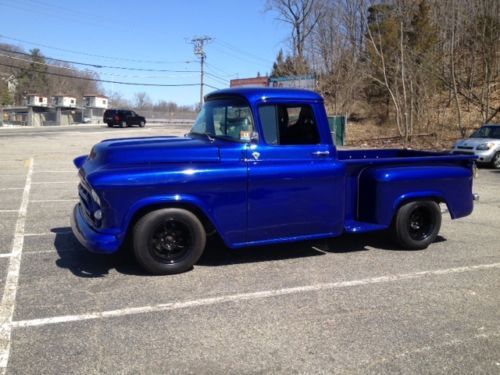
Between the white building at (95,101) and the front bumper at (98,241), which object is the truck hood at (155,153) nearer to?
the front bumper at (98,241)

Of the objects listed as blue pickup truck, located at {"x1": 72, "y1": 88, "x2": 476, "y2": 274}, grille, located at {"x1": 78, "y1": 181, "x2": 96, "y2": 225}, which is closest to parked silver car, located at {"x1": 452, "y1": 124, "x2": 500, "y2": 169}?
blue pickup truck, located at {"x1": 72, "y1": 88, "x2": 476, "y2": 274}

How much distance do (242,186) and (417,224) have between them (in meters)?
2.71

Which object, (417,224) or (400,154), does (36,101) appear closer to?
(400,154)

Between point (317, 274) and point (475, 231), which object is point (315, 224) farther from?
point (475, 231)

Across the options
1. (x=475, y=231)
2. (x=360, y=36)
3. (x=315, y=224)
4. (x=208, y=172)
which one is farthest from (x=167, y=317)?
(x=360, y=36)

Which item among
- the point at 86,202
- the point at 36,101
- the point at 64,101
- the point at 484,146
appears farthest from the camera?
the point at 36,101

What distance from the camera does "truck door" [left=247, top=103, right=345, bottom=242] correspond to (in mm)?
5270

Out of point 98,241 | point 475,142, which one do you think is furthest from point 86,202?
point 475,142

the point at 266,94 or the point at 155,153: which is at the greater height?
the point at 266,94

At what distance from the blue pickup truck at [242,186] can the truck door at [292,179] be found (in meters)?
0.01

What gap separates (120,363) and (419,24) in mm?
33781

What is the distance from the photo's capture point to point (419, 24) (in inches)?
1277

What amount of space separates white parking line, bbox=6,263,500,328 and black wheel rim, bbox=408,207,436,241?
902 mm

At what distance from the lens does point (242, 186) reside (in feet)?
16.9
